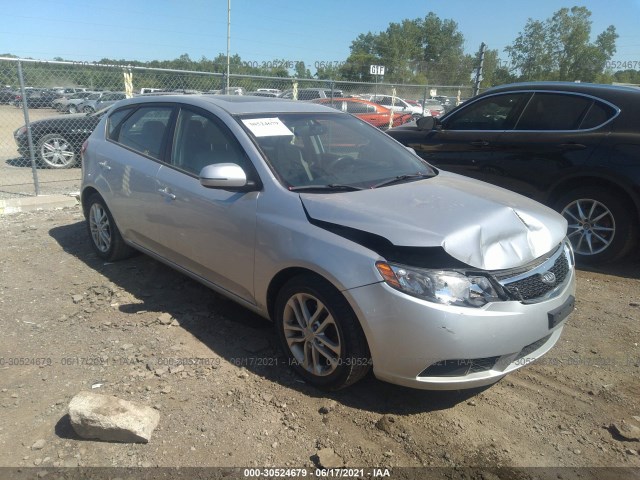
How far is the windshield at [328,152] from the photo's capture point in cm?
331

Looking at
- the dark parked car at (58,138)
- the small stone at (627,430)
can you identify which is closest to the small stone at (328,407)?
the small stone at (627,430)

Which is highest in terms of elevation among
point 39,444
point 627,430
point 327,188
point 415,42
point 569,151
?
point 415,42

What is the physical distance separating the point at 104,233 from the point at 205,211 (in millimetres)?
1915

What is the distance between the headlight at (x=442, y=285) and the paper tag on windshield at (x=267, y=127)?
1444 millimetres

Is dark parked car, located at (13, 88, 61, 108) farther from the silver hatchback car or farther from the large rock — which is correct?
the large rock

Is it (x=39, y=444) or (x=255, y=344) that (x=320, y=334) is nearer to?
(x=255, y=344)

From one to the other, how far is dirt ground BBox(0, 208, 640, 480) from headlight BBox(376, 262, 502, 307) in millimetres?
761

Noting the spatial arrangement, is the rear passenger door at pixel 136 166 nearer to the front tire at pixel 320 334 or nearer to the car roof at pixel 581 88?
the front tire at pixel 320 334

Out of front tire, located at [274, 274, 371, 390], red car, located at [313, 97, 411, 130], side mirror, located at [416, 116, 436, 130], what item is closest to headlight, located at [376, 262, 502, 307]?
front tire, located at [274, 274, 371, 390]

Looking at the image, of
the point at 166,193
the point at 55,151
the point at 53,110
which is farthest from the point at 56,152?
the point at 166,193

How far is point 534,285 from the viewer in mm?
2682

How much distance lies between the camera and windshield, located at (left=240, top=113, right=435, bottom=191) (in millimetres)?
3307

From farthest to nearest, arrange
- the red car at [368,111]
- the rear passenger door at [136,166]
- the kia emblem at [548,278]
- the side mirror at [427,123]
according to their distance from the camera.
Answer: the red car at [368,111] < the side mirror at [427,123] < the rear passenger door at [136,166] < the kia emblem at [548,278]

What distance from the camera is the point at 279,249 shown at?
2963 mm
